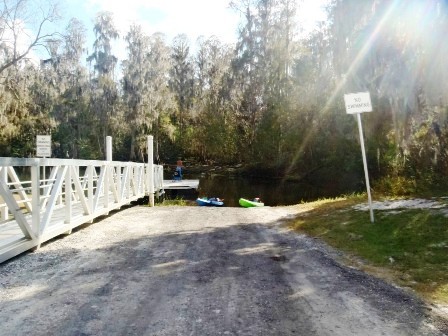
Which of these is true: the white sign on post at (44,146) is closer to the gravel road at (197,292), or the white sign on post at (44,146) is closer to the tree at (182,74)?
the gravel road at (197,292)

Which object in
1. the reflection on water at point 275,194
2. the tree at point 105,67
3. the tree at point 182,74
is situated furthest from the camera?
the tree at point 182,74

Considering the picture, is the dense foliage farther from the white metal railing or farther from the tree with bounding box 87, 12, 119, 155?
the white metal railing

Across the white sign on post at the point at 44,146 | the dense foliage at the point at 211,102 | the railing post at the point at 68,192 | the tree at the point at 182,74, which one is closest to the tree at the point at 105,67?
the dense foliage at the point at 211,102

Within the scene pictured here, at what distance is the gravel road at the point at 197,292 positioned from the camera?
9.38 ft

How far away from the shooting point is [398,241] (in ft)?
17.8

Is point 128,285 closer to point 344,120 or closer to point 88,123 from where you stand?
point 344,120

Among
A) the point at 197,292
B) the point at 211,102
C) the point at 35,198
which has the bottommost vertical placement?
the point at 197,292

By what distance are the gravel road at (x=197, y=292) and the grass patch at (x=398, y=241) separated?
0.37 metres

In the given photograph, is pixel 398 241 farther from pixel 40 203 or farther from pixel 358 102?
pixel 40 203

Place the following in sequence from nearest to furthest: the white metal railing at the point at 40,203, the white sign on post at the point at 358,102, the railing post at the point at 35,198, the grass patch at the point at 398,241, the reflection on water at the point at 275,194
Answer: the grass patch at the point at 398,241 → the white metal railing at the point at 40,203 → the railing post at the point at 35,198 → the white sign on post at the point at 358,102 → the reflection on water at the point at 275,194

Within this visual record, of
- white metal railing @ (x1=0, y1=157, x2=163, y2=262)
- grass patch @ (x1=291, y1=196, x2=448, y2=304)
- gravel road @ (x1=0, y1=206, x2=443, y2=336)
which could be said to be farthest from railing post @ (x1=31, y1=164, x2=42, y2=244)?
grass patch @ (x1=291, y1=196, x2=448, y2=304)

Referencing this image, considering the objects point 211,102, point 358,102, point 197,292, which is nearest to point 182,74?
point 211,102

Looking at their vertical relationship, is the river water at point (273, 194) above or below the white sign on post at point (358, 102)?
below

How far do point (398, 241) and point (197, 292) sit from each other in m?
3.43
